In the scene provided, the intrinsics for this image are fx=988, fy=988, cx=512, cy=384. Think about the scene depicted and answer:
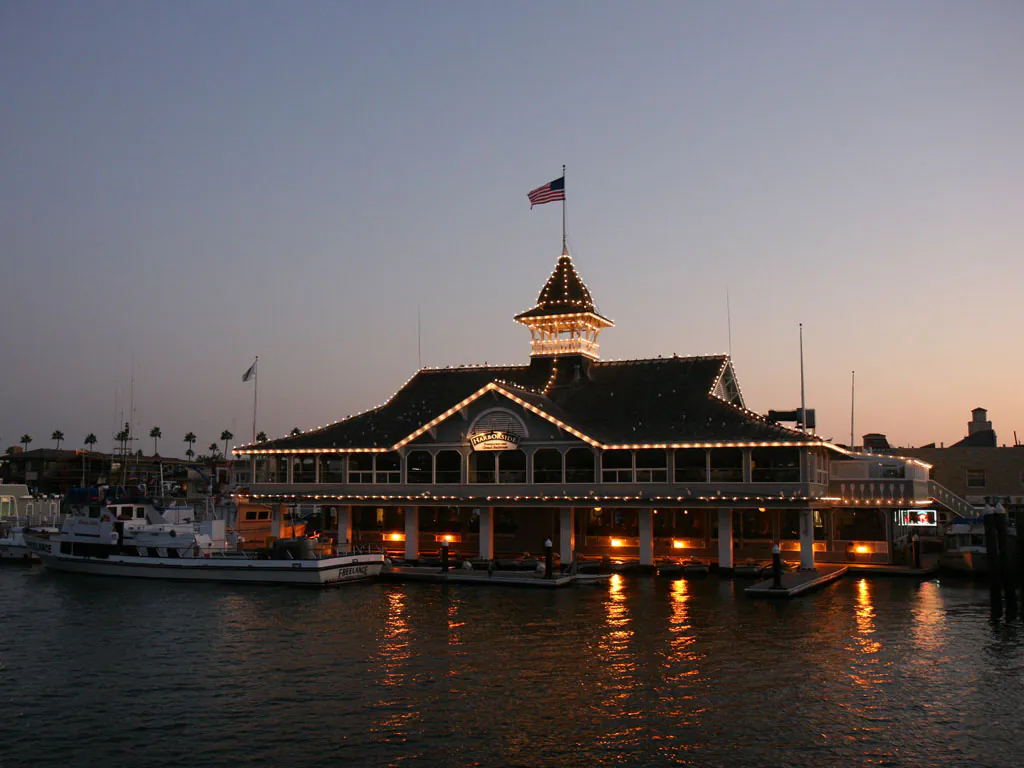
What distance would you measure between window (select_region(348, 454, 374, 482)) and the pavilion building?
12 cm

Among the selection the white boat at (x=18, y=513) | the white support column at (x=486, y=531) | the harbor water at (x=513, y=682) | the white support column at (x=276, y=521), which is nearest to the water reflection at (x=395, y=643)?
the harbor water at (x=513, y=682)

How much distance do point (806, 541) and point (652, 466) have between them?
8.51 metres

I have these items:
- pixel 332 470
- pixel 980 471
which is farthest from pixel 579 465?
pixel 980 471

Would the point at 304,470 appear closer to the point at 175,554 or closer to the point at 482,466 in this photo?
the point at 175,554

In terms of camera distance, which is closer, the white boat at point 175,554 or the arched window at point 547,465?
the white boat at point 175,554

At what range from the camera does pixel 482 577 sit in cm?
4947

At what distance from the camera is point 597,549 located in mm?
56031

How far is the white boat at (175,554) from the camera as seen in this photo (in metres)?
49.7

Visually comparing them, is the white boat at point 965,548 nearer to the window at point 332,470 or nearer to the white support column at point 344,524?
the white support column at point 344,524

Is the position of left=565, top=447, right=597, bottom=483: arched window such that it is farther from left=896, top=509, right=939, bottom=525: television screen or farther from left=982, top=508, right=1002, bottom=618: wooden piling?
left=896, top=509, right=939, bottom=525: television screen

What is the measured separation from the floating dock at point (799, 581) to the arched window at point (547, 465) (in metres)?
12.2

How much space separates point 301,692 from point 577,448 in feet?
90.8

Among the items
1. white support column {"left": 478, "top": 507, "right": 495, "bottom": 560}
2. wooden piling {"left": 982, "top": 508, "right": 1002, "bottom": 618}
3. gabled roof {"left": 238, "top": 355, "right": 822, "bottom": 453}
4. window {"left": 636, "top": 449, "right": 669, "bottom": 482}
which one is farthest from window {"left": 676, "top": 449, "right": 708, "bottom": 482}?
wooden piling {"left": 982, "top": 508, "right": 1002, "bottom": 618}

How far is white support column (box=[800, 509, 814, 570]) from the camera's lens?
4934cm
